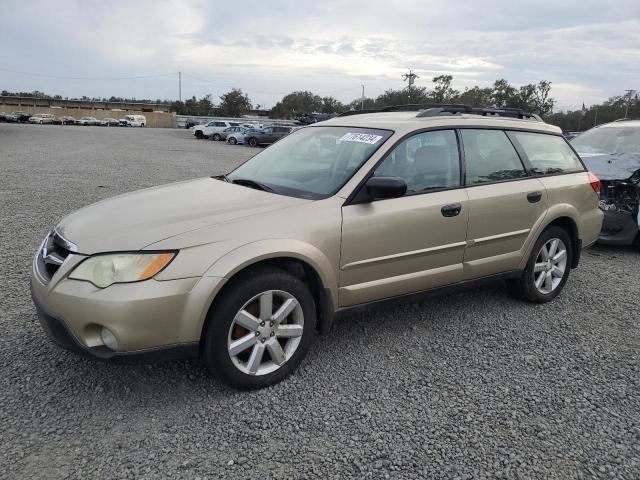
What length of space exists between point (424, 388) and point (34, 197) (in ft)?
27.7

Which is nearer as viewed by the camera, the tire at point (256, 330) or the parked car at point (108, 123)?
the tire at point (256, 330)

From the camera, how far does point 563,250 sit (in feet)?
15.0

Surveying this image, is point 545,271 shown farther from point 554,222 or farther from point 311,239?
point 311,239

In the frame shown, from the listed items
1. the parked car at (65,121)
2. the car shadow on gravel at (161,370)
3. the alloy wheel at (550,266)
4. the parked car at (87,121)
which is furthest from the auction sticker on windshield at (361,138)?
the parked car at (87,121)

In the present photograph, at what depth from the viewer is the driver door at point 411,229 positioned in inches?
127

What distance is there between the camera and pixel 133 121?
6700 centimetres

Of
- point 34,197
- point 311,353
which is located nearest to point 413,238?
point 311,353

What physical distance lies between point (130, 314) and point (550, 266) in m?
3.68

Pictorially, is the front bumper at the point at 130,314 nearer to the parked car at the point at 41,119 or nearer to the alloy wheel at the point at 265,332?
the alloy wheel at the point at 265,332

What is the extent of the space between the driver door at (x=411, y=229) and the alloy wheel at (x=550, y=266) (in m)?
1.06

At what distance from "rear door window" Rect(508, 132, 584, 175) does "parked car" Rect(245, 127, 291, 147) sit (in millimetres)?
27504

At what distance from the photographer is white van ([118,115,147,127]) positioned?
66.2 m

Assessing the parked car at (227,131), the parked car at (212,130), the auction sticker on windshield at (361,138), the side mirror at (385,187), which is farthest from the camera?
the parked car at (212,130)

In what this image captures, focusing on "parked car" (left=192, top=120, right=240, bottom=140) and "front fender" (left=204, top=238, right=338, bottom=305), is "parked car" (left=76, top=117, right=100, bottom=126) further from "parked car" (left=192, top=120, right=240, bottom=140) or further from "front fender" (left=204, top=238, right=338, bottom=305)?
"front fender" (left=204, top=238, right=338, bottom=305)
